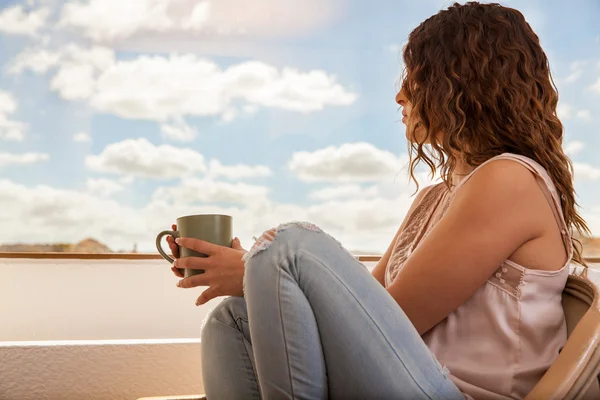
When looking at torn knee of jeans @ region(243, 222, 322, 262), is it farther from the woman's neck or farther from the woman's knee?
the woman's neck

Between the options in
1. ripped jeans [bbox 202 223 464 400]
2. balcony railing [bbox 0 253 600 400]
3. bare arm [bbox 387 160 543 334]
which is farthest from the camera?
balcony railing [bbox 0 253 600 400]

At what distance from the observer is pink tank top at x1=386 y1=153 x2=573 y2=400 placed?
836 mm

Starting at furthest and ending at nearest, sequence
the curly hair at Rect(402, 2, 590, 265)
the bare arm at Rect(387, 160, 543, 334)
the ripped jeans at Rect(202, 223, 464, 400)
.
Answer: the curly hair at Rect(402, 2, 590, 265), the bare arm at Rect(387, 160, 543, 334), the ripped jeans at Rect(202, 223, 464, 400)

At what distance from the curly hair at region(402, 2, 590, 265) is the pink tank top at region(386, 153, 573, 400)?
0.10 metres

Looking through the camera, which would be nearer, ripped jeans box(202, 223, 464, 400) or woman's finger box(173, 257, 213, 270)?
ripped jeans box(202, 223, 464, 400)

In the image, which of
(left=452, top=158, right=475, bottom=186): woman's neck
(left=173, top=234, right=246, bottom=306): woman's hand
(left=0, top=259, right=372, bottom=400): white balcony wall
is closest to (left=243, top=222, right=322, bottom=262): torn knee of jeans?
(left=173, top=234, right=246, bottom=306): woman's hand

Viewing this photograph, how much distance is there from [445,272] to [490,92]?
33cm

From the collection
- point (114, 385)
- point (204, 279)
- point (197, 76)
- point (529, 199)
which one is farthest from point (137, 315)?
point (529, 199)

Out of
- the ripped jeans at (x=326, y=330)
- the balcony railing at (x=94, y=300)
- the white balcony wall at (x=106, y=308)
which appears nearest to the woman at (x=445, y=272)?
the ripped jeans at (x=326, y=330)

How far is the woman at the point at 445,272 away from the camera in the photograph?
75 centimetres

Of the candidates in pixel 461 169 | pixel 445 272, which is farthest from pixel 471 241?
pixel 461 169

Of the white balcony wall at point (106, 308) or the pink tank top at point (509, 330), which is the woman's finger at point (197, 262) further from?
the white balcony wall at point (106, 308)

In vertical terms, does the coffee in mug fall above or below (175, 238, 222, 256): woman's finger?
above

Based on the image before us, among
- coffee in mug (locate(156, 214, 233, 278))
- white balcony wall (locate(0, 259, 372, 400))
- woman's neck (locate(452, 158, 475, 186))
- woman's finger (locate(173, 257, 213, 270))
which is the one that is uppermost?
woman's neck (locate(452, 158, 475, 186))
